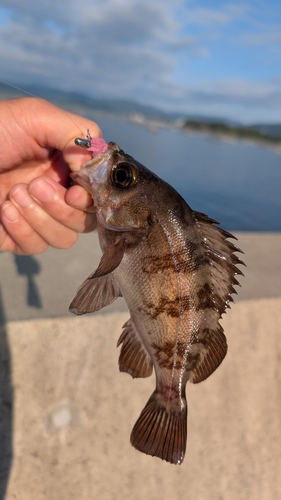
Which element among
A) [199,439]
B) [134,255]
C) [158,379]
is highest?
[134,255]

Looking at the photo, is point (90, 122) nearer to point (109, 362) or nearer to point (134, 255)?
point (134, 255)

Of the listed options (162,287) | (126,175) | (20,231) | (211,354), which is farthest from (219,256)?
(20,231)

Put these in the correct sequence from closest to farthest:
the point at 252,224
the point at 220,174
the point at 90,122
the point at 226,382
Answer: the point at 90,122, the point at 226,382, the point at 252,224, the point at 220,174

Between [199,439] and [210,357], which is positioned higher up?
[210,357]

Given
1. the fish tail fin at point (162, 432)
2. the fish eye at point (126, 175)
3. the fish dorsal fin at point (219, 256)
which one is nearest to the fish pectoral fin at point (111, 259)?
the fish eye at point (126, 175)

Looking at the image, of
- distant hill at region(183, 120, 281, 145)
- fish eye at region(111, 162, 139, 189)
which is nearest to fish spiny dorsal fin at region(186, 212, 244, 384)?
fish eye at region(111, 162, 139, 189)

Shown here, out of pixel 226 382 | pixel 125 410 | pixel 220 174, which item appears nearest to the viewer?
pixel 125 410

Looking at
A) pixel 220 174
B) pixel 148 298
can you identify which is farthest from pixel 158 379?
pixel 220 174
